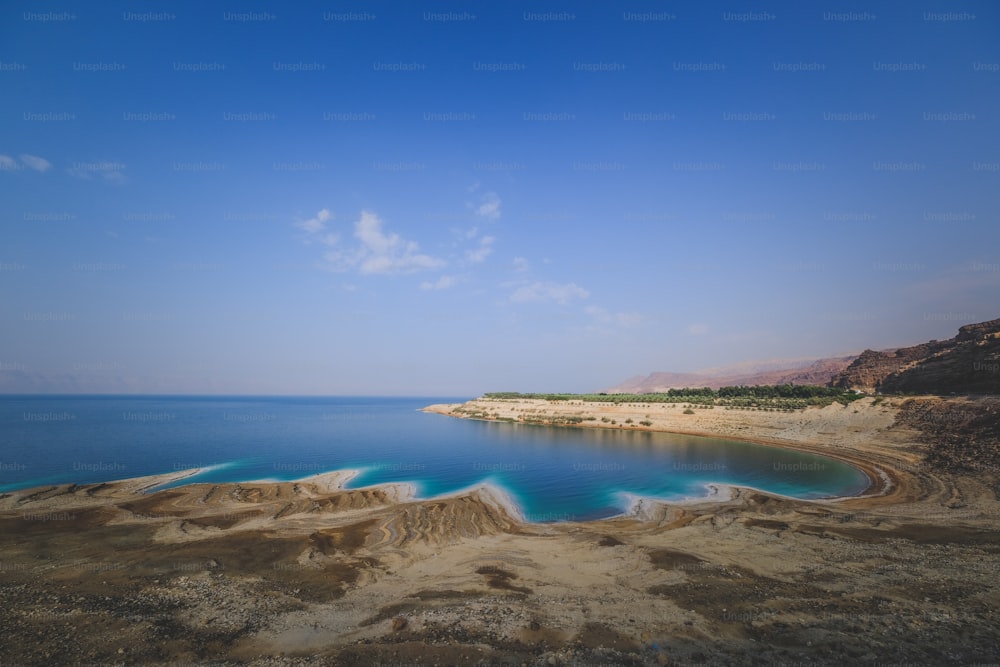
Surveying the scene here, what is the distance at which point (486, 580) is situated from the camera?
12.2 m

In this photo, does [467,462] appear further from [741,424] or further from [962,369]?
[962,369]

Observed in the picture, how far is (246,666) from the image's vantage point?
7.75 m

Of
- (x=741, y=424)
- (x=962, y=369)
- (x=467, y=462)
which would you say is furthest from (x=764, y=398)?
(x=467, y=462)

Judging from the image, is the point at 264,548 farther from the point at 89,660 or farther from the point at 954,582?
the point at 954,582

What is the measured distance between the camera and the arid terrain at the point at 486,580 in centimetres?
815

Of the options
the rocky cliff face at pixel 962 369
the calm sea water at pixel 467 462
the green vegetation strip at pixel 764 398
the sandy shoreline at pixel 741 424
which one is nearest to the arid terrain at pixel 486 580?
the calm sea water at pixel 467 462

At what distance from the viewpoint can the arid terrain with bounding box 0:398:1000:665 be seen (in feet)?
26.7

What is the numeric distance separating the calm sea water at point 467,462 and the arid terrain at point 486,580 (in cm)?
419

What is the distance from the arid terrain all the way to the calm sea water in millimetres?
4191

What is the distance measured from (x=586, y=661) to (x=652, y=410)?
207ft

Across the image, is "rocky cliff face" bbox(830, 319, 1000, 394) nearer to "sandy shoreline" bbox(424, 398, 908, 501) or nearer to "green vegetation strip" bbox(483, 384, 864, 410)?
"green vegetation strip" bbox(483, 384, 864, 410)

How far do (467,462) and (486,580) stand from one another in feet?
82.8

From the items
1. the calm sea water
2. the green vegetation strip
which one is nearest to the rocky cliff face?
the green vegetation strip

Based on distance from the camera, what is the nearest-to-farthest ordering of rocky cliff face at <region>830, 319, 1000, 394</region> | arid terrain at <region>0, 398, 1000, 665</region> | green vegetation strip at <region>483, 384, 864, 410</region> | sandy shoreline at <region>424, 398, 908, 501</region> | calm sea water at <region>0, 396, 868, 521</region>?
arid terrain at <region>0, 398, 1000, 665</region>
calm sea water at <region>0, 396, 868, 521</region>
sandy shoreline at <region>424, 398, 908, 501</region>
rocky cliff face at <region>830, 319, 1000, 394</region>
green vegetation strip at <region>483, 384, 864, 410</region>
